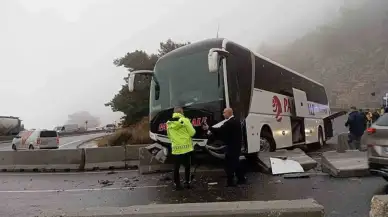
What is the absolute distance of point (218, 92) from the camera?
1021 cm

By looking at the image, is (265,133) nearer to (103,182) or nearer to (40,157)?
(103,182)

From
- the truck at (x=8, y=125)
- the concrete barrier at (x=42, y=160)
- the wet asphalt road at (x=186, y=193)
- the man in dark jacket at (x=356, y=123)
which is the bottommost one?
the wet asphalt road at (x=186, y=193)

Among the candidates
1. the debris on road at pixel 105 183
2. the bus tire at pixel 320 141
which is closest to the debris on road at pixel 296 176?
the debris on road at pixel 105 183

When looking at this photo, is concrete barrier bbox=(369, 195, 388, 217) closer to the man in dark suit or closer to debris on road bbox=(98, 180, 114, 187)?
the man in dark suit

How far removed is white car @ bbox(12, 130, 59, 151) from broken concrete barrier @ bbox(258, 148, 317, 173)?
953 inches

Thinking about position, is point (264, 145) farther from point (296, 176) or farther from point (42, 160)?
point (42, 160)

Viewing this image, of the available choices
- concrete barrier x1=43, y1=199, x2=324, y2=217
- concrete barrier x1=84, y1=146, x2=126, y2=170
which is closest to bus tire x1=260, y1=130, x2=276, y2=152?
concrete barrier x1=84, y1=146, x2=126, y2=170

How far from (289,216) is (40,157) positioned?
13481 millimetres

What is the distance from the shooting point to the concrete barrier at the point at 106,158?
46.0ft

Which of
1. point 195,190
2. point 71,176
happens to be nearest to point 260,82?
point 195,190

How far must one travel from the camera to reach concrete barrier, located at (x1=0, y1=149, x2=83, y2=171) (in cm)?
1466

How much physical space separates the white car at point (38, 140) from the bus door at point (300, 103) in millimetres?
22069

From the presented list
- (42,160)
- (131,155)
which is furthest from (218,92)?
(42,160)

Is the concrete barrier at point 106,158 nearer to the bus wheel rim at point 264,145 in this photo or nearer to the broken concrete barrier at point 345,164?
the bus wheel rim at point 264,145
